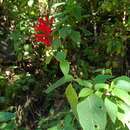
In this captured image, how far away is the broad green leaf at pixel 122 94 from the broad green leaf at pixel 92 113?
0.29 ft

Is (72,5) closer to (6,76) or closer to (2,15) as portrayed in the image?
(6,76)

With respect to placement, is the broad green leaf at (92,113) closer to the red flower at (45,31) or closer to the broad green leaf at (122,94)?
the broad green leaf at (122,94)

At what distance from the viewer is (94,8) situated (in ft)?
12.7

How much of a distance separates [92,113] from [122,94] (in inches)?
6.1

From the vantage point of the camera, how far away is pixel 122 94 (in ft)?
4.88

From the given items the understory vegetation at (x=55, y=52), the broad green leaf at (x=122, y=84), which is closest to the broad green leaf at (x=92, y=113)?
the broad green leaf at (x=122, y=84)

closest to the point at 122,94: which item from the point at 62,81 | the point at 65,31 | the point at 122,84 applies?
the point at 122,84

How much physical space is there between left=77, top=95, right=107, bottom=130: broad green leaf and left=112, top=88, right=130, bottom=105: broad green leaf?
9 centimetres

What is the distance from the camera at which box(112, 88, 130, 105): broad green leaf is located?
4.85ft

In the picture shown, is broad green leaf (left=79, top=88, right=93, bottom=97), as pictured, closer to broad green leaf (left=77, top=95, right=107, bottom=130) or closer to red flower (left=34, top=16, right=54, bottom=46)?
broad green leaf (left=77, top=95, right=107, bottom=130)

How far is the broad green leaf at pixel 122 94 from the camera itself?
148 cm

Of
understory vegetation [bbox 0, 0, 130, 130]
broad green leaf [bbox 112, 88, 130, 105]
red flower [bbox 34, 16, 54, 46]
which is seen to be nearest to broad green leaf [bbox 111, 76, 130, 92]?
broad green leaf [bbox 112, 88, 130, 105]

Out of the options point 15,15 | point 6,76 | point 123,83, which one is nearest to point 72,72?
point 6,76

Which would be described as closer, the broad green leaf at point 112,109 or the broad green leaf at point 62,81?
the broad green leaf at point 112,109
